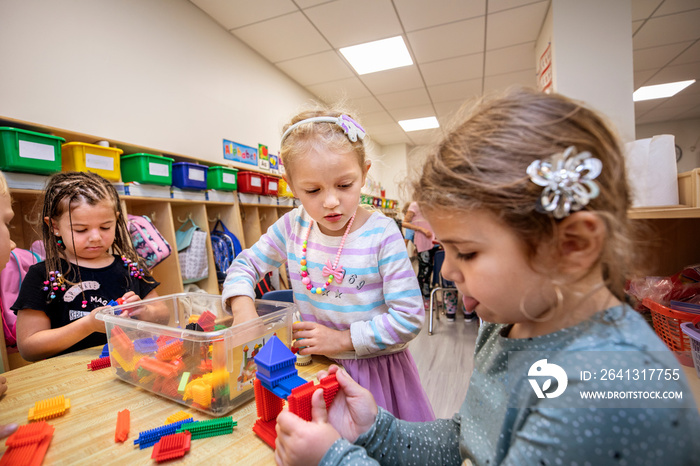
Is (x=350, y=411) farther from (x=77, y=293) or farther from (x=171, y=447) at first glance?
(x=77, y=293)

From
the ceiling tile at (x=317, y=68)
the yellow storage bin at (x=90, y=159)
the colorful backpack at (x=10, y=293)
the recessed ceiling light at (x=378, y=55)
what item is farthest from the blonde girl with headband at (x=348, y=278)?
the ceiling tile at (x=317, y=68)

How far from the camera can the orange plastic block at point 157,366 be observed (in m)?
0.74

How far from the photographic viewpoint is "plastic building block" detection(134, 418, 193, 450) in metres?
0.60

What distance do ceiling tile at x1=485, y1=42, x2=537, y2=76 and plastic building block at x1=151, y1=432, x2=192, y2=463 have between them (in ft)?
15.3

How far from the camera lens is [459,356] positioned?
116 inches

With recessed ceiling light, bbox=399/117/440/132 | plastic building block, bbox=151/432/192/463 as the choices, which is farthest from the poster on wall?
recessed ceiling light, bbox=399/117/440/132

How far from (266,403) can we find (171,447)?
16cm

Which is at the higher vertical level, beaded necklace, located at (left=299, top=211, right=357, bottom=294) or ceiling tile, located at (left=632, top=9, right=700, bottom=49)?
ceiling tile, located at (left=632, top=9, right=700, bottom=49)

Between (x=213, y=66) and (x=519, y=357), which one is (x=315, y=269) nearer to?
(x=519, y=357)

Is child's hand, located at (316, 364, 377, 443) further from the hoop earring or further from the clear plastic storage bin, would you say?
the hoop earring

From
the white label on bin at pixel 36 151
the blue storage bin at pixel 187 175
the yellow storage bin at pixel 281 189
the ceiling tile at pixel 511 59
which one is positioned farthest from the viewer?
the ceiling tile at pixel 511 59

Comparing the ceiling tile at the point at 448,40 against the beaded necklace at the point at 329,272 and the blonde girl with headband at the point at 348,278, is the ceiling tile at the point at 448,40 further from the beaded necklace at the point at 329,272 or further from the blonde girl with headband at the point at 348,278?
the beaded necklace at the point at 329,272

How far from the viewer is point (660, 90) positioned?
573cm

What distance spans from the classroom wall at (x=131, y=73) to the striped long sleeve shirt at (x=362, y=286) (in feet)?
2.13
